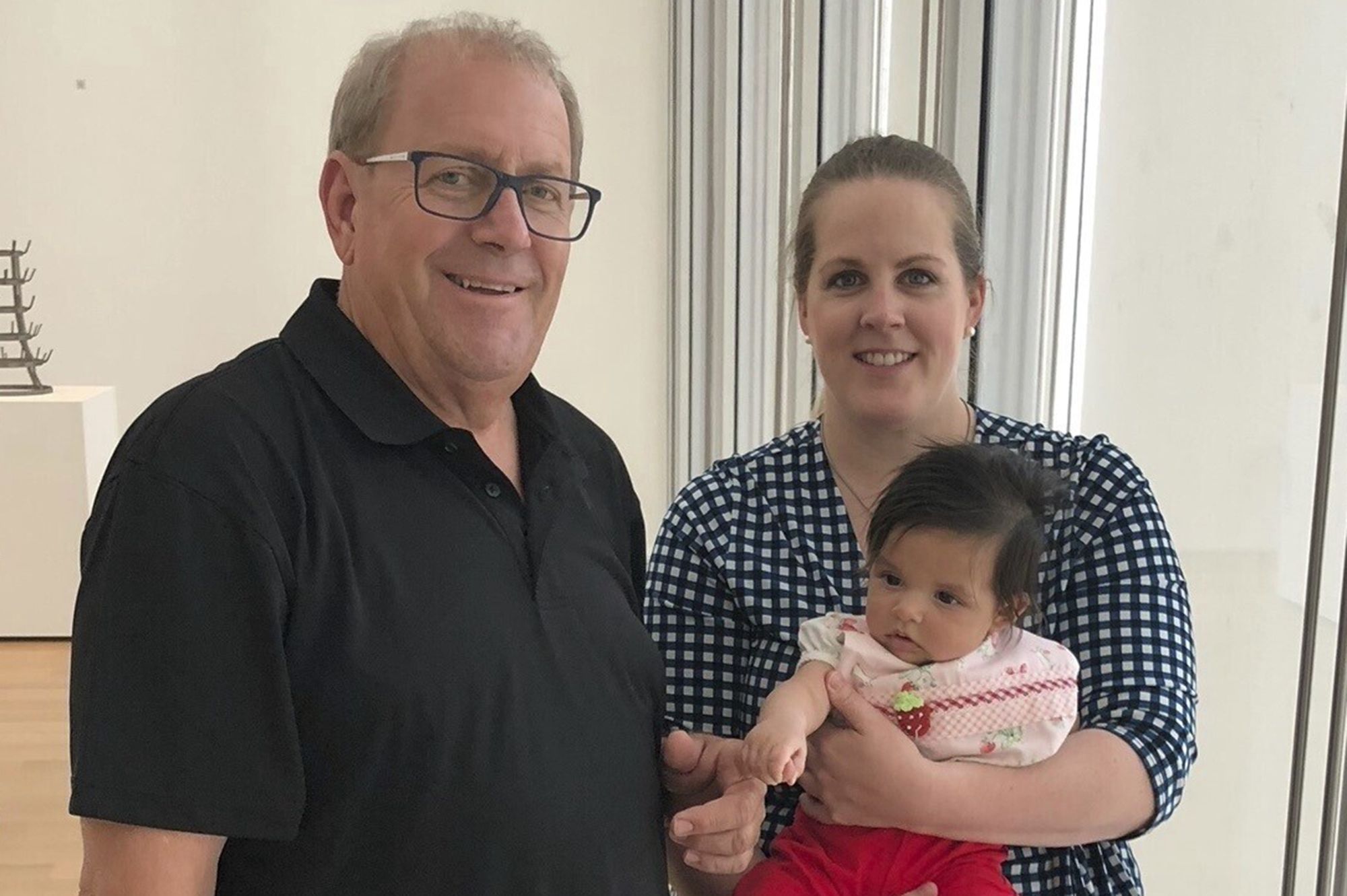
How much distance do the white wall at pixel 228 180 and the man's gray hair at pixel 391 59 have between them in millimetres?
4273

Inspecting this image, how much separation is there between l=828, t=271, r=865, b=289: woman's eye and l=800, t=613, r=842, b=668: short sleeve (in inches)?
16.2

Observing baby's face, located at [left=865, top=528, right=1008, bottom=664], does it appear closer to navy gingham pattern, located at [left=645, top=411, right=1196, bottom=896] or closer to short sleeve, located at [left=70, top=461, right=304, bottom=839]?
navy gingham pattern, located at [left=645, top=411, right=1196, bottom=896]

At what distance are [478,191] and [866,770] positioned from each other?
2.33ft

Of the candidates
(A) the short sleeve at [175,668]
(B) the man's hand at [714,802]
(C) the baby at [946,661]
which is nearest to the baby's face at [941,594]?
(C) the baby at [946,661]

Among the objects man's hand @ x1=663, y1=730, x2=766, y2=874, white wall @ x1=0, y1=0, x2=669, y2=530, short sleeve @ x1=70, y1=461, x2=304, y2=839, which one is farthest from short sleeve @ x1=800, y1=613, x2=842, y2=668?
white wall @ x1=0, y1=0, x2=669, y2=530

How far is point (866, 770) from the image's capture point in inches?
49.0

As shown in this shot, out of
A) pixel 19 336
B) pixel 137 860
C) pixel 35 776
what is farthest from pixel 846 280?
pixel 19 336

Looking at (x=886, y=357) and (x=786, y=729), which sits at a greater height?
(x=886, y=357)

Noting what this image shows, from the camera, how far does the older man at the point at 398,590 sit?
103 centimetres

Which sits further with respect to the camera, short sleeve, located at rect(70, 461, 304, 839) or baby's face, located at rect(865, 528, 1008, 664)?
baby's face, located at rect(865, 528, 1008, 664)

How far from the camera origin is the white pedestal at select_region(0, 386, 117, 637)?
532cm

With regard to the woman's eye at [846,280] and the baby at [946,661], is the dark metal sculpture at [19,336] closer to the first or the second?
the woman's eye at [846,280]

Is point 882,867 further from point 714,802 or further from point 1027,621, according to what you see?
point 1027,621

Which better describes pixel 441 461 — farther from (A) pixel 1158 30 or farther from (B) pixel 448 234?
(A) pixel 1158 30
